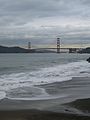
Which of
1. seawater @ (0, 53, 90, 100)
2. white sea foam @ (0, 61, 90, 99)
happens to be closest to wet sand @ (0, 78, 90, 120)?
seawater @ (0, 53, 90, 100)

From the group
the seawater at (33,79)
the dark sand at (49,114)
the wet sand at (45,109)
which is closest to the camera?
the dark sand at (49,114)

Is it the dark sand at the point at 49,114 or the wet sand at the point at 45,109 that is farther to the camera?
the wet sand at the point at 45,109

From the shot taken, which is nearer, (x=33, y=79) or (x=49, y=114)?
(x=49, y=114)

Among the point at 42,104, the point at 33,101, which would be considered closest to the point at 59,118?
the point at 42,104

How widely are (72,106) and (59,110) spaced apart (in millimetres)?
1036

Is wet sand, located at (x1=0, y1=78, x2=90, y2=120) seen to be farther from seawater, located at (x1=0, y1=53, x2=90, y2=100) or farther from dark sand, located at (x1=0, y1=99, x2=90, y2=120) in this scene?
seawater, located at (x1=0, y1=53, x2=90, y2=100)

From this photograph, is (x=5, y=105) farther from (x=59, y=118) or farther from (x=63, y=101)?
(x=59, y=118)

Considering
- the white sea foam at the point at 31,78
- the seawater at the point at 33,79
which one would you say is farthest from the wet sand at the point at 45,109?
the white sea foam at the point at 31,78

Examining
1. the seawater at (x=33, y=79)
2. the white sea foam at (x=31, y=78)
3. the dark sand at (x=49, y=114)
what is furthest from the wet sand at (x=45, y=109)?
the white sea foam at (x=31, y=78)

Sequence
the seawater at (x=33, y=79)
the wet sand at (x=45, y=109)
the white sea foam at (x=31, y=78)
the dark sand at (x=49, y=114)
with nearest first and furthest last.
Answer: the dark sand at (x=49, y=114) < the wet sand at (x=45, y=109) < the seawater at (x=33, y=79) < the white sea foam at (x=31, y=78)

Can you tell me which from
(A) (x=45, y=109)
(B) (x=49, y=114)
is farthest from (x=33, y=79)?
(B) (x=49, y=114)

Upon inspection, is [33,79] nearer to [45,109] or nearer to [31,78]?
[31,78]

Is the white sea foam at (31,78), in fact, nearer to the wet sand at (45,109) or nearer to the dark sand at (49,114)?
the wet sand at (45,109)

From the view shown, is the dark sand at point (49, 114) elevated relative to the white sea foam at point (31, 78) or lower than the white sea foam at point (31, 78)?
elevated
